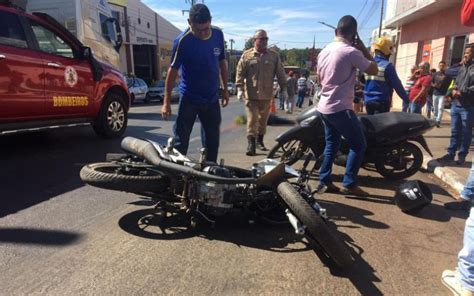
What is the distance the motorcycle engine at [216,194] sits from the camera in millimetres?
3213

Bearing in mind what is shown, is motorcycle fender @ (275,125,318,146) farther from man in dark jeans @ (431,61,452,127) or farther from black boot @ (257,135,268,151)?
man in dark jeans @ (431,61,452,127)

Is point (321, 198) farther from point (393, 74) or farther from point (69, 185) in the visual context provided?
point (69, 185)

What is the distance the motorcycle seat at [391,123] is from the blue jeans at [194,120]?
1.97m

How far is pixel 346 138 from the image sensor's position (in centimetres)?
441

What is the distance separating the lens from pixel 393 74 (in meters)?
5.22

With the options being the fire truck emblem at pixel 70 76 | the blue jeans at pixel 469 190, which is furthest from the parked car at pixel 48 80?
the blue jeans at pixel 469 190

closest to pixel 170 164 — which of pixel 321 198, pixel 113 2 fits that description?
pixel 321 198

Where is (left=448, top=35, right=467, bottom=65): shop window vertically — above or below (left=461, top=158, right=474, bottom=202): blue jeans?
above

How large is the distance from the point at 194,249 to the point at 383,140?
307 cm

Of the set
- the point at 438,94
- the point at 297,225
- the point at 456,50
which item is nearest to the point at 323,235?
the point at 297,225

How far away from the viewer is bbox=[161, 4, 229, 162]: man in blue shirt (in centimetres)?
416

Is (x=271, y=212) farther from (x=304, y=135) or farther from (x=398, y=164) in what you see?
(x=398, y=164)

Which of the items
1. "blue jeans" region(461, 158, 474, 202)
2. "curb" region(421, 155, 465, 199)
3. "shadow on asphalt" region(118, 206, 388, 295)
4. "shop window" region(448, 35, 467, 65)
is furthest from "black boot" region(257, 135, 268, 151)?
"shop window" region(448, 35, 467, 65)

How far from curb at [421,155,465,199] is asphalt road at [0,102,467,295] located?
573 millimetres
